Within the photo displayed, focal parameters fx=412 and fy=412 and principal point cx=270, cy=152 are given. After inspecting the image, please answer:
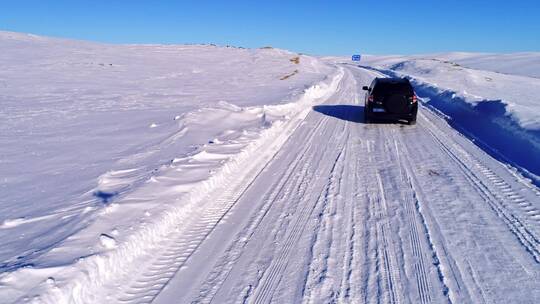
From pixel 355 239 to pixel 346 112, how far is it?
37.3 feet

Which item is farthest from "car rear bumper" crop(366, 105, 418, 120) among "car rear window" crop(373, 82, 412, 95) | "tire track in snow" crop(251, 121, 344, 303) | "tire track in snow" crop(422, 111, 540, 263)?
"tire track in snow" crop(251, 121, 344, 303)

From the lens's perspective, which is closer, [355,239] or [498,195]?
[355,239]

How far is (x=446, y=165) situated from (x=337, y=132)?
4001 millimetres

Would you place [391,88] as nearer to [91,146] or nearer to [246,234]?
[91,146]

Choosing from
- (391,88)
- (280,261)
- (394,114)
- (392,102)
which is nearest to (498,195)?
(280,261)

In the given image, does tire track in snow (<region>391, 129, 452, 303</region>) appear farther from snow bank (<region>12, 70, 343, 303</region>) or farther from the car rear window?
the car rear window

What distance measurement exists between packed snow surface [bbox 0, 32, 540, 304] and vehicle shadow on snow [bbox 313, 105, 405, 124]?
123 cm

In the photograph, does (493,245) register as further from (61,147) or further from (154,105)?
(154,105)

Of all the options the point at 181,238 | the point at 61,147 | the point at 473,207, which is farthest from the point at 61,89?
the point at 473,207

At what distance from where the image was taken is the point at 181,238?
17.3ft

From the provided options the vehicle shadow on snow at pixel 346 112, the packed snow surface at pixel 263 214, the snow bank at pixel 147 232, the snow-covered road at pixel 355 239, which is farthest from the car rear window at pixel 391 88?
the snow-covered road at pixel 355 239

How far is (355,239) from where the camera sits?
5.18 m

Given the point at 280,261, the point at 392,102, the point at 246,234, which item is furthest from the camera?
the point at 392,102

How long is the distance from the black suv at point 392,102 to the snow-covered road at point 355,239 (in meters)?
4.31
